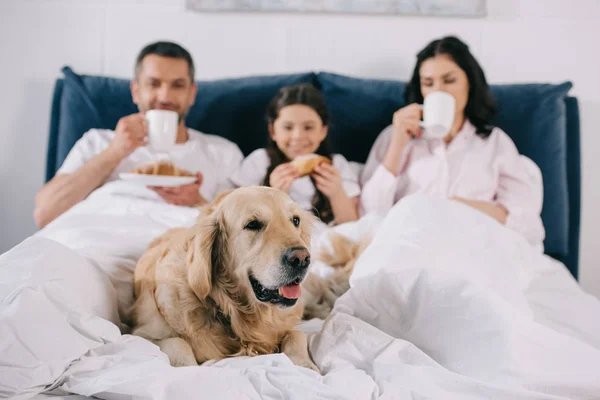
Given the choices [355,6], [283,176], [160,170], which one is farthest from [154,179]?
[355,6]

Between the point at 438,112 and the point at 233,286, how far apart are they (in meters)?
1.06

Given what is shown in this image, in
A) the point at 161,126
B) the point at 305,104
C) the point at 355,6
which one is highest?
the point at 355,6

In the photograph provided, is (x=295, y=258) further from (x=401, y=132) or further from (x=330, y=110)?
(x=330, y=110)

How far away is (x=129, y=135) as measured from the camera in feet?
6.10

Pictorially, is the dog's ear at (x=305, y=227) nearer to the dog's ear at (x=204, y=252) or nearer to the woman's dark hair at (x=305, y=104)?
the dog's ear at (x=204, y=252)

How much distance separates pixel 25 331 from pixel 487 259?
0.99 metres

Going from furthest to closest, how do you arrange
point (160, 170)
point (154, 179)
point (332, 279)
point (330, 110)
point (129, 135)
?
point (330, 110) → point (129, 135) → point (160, 170) → point (154, 179) → point (332, 279)

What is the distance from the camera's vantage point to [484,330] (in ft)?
3.31

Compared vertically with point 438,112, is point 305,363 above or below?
below

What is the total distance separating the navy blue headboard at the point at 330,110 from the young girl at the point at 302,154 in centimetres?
15

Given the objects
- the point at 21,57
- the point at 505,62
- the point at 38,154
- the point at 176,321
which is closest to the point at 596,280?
the point at 505,62

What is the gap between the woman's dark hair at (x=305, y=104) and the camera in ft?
6.55

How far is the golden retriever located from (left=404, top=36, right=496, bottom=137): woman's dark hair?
3.81 feet

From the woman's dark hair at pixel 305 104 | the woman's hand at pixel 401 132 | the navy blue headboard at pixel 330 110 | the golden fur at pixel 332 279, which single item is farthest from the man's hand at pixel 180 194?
the woman's hand at pixel 401 132
